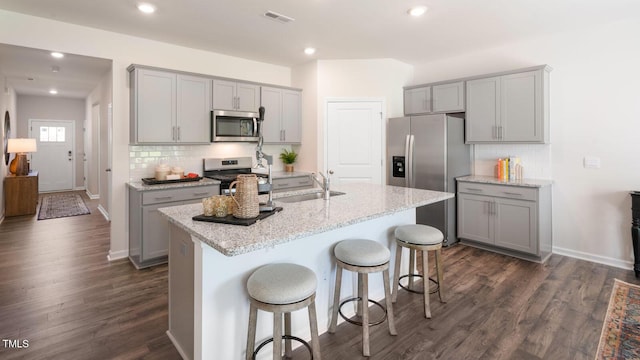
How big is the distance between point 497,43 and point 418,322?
3.72 m

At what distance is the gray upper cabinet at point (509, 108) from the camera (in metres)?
3.80

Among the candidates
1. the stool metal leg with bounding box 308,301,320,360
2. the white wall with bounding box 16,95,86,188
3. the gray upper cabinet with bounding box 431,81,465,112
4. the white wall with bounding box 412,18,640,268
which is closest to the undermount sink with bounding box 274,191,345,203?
the stool metal leg with bounding box 308,301,320,360

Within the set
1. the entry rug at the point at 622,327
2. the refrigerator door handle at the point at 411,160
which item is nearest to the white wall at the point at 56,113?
the refrigerator door handle at the point at 411,160

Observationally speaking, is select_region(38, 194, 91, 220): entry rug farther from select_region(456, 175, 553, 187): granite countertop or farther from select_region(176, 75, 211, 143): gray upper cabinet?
select_region(456, 175, 553, 187): granite countertop

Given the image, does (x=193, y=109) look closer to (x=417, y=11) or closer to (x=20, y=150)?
(x=417, y=11)

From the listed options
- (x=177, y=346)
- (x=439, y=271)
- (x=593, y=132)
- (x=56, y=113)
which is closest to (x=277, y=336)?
(x=177, y=346)

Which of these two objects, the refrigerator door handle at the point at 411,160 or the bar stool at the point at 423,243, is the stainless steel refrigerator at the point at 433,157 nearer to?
the refrigerator door handle at the point at 411,160

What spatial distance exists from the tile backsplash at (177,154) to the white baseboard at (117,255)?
2.89 ft

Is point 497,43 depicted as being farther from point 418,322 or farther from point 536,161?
point 418,322

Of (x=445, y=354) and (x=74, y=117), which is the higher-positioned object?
(x=74, y=117)

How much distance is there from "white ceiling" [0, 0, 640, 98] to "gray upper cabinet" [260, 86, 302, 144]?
0.65m

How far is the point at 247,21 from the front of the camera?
11.5ft

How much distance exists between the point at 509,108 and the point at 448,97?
0.82 m

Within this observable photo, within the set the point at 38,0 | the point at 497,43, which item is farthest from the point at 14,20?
the point at 497,43
